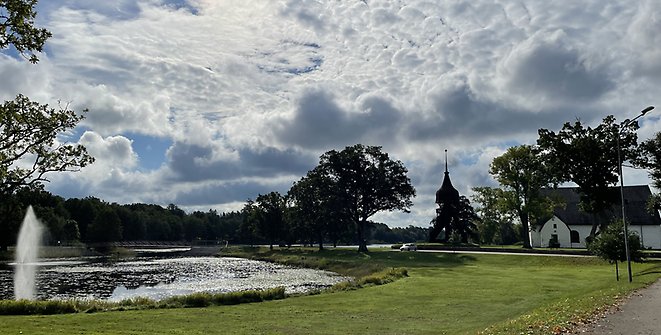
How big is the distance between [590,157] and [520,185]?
21455 mm

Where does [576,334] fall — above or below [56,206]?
below

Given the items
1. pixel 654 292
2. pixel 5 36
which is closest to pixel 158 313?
pixel 5 36

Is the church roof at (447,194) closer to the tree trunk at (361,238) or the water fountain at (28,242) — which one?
the tree trunk at (361,238)

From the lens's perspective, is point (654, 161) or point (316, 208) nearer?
point (654, 161)

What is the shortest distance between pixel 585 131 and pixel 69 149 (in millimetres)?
55452

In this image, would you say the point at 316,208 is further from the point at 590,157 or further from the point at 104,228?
the point at 104,228

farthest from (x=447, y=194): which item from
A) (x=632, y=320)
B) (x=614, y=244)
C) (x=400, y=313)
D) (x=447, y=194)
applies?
(x=632, y=320)

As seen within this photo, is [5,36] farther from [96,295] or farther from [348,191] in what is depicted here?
[348,191]

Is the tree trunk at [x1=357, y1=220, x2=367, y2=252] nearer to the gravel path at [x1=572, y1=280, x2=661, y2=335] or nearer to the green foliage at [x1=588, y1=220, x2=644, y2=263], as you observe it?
the green foliage at [x1=588, y1=220, x2=644, y2=263]

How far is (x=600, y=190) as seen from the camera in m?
59.8

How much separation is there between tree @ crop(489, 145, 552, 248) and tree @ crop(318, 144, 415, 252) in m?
16.6

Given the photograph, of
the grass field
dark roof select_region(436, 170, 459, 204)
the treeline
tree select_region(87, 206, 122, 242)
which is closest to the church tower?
dark roof select_region(436, 170, 459, 204)

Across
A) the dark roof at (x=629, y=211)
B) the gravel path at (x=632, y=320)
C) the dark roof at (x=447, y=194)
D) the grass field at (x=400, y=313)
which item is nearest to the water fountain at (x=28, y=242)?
the grass field at (x=400, y=313)

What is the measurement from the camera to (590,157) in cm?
5894
